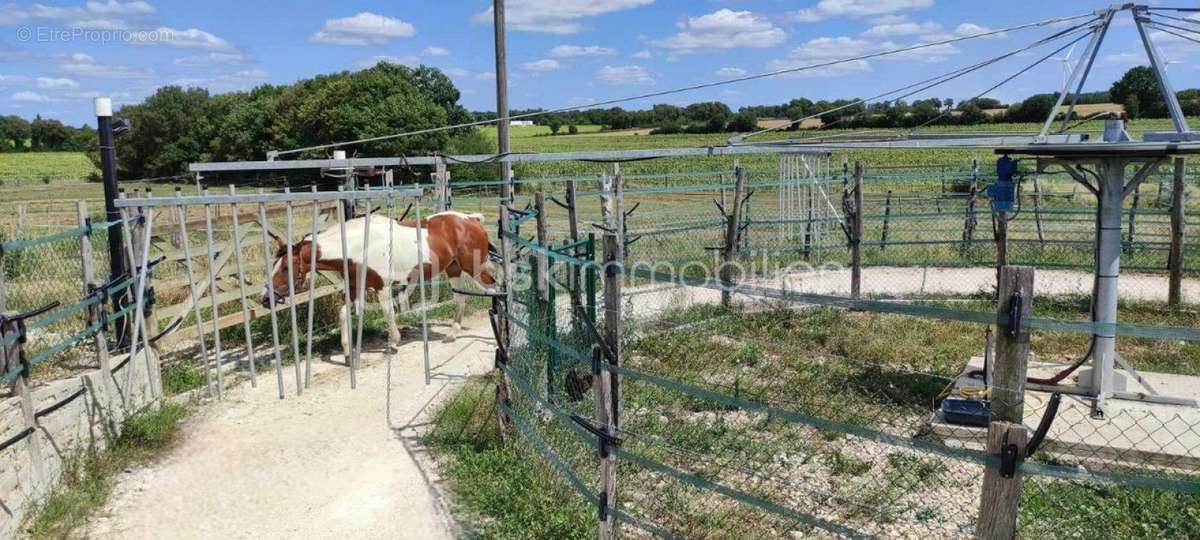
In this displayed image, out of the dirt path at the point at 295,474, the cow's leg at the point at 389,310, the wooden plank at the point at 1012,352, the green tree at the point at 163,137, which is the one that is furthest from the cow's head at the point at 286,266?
the green tree at the point at 163,137

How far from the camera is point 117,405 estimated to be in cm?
592

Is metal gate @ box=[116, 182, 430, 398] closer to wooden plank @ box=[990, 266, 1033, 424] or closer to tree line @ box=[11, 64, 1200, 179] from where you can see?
wooden plank @ box=[990, 266, 1033, 424]

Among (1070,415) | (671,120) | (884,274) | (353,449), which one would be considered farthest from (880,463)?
(671,120)

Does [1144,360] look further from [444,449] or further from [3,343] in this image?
[3,343]

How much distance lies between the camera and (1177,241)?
949cm

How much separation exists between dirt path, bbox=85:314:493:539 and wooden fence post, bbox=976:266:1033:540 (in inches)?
111

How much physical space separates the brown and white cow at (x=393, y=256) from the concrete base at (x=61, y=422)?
1.59 metres

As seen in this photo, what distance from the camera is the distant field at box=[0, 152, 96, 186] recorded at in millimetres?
46875

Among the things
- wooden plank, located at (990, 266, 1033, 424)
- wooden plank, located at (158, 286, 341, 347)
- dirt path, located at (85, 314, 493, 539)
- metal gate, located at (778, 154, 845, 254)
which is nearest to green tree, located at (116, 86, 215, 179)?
metal gate, located at (778, 154, 845, 254)

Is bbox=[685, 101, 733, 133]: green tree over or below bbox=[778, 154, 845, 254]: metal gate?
over

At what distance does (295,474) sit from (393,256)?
3.29 m

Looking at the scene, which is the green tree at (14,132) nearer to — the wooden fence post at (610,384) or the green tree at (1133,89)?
the green tree at (1133,89)

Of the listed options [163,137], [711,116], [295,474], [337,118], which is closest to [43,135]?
[163,137]

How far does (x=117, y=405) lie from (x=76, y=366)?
1.35 feet
